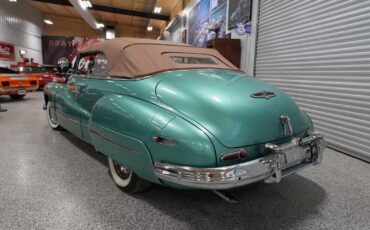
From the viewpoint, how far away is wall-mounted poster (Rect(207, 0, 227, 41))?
22.3 feet

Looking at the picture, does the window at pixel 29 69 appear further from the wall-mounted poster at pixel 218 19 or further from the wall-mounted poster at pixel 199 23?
the wall-mounted poster at pixel 218 19

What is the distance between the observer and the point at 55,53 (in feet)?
55.0

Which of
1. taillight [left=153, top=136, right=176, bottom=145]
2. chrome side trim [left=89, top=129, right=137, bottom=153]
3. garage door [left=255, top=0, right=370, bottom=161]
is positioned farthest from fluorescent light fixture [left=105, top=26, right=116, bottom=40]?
taillight [left=153, top=136, right=176, bottom=145]

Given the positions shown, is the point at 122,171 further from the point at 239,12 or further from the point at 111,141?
the point at 239,12

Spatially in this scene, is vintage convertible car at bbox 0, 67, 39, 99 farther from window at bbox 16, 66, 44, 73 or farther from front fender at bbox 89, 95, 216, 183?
front fender at bbox 89, 95, 216, 183

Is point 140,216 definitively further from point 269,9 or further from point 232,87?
point 269,9

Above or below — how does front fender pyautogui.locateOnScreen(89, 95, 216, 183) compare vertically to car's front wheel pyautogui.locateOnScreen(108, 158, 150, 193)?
above

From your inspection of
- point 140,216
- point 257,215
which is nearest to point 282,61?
point 257,215

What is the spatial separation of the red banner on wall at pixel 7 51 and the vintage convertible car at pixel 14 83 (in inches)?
207

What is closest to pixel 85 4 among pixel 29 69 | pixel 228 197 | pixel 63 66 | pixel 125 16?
pixel 29 69

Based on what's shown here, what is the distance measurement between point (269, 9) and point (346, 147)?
3.14 meters

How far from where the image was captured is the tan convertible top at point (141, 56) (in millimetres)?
2051

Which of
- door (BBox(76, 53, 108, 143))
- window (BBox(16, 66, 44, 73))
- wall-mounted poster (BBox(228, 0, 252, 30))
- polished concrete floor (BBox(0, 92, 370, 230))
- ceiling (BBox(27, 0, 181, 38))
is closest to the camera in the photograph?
polished concrete floor (BBox(0, 92, 370, 230))

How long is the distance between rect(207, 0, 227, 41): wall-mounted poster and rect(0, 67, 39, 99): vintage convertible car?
220 inches
